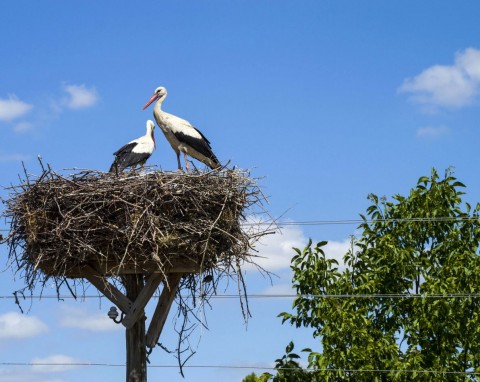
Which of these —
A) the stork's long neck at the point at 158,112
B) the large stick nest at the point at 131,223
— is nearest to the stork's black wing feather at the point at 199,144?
the stork's long neck at the point at 158,112

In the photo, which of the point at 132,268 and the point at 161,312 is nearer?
the point at 132,268

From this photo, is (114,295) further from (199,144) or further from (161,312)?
(199,144)

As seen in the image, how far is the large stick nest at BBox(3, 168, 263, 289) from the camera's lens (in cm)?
1256

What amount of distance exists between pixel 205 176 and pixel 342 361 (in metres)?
4.31

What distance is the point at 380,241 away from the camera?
17.1 m

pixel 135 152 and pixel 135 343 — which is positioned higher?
pixel 135 152

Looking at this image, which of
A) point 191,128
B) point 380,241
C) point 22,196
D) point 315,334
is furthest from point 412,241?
point 22,196

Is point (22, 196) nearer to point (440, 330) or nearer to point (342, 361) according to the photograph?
point (342, 361)

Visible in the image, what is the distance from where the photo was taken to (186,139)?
15.3 metres

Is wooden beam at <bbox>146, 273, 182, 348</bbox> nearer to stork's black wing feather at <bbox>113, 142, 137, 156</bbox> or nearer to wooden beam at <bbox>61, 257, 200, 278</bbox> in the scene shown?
wooden beam at <bbox>61, 257, 200, 278</bbox>

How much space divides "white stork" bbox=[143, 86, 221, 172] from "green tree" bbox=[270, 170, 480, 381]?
2149 millimetres

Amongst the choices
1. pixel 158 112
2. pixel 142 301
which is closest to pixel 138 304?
pixel 142 301

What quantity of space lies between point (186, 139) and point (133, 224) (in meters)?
3.02

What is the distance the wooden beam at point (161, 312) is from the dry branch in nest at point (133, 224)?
343 millimetres
